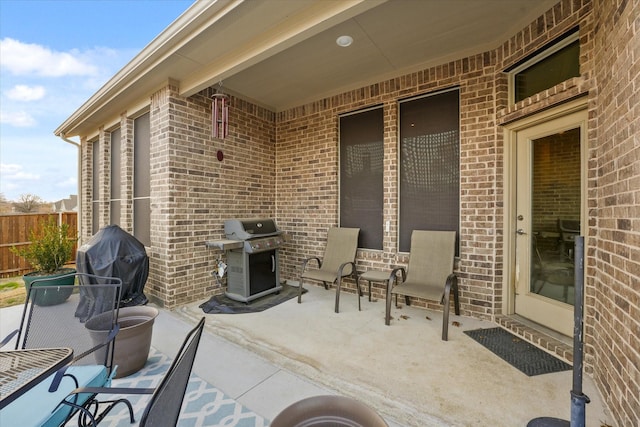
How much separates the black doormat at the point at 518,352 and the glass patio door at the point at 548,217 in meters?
0.34

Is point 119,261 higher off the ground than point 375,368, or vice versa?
point 119,261

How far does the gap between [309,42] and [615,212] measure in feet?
10.4

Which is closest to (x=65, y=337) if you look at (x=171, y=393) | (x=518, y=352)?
(x=171, y=393)

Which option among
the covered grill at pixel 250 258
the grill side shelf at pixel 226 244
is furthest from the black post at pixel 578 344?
the grill side shelf at pixel 226 244

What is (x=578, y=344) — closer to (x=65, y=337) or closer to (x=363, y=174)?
(x=65, y=337)

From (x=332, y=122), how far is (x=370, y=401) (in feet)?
12.9

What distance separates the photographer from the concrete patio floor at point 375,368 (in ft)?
6.05

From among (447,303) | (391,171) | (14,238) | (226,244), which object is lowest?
(447,303)

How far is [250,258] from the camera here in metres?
4.02

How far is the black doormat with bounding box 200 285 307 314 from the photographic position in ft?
12.0

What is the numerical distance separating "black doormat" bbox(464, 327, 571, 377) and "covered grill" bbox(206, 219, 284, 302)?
2.73 m

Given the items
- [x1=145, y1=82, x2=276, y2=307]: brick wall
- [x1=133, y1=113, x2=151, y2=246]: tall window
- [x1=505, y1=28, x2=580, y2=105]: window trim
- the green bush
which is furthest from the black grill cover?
[x1=505, y1=28, x2=580, y2=105]: window trim

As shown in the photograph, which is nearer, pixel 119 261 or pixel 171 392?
pixel 171 392

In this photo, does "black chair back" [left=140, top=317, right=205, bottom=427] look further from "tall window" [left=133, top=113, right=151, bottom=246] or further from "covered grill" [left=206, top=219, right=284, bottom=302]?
"tall window" [left=133, top=113, right=151, bottom=246]
